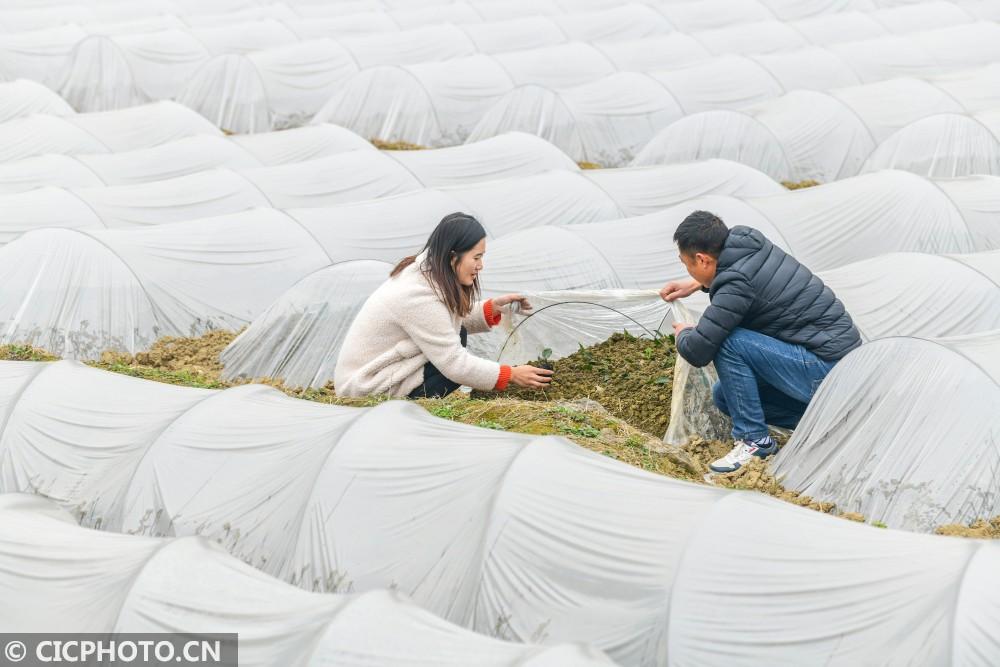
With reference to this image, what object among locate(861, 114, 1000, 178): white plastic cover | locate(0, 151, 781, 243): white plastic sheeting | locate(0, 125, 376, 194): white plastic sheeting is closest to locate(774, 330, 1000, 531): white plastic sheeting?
locate(0, 151, 781, 243): white plastic sheeting

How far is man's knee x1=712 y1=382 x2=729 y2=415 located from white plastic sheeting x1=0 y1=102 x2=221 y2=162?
12.3 metres

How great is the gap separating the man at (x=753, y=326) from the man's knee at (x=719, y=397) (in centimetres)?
19

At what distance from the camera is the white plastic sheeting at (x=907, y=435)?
707 cm

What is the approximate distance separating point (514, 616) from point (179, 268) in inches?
286

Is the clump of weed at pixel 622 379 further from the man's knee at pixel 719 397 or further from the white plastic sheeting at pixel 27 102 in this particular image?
the white plastic sheeting at pixel 27 102

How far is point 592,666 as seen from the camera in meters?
5.19

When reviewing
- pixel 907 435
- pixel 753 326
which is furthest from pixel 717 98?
pixel 907 435

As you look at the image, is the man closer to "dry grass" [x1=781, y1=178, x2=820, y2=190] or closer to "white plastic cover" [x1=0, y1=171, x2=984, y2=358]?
"white plastic cover" [x1=0, y1=171, x2=984, y2=358]

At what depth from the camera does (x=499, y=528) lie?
673cm

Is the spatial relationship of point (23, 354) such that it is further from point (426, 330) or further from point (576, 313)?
point (576, 313)

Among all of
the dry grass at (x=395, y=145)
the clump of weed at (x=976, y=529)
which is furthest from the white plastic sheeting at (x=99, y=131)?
the clump of weed at (x=976, y=529)

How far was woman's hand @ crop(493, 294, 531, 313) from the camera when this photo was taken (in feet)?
29.3

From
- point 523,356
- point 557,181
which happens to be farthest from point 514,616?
point 557,181

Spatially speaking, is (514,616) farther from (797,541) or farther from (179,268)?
(179,268)
